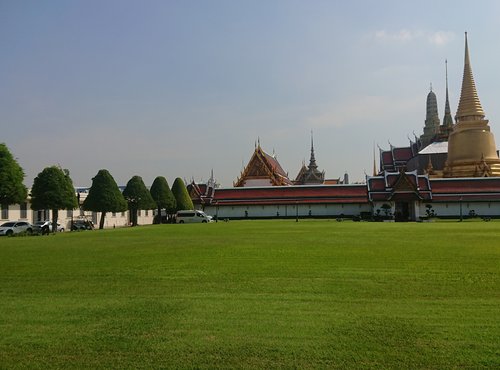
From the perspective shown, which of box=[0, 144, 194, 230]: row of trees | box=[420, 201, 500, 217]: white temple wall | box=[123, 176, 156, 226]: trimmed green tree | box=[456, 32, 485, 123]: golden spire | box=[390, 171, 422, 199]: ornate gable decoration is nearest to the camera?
box=[0, 144, 194, 230]: row of trees

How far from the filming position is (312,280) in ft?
32.4

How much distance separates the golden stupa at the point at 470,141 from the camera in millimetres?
64438

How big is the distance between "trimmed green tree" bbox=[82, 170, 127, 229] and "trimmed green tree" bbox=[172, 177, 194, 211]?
1607 centimetres

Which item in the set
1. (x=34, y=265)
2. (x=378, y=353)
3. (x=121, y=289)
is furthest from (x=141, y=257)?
(x=378, y=353)

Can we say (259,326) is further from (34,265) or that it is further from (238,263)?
(34,265)

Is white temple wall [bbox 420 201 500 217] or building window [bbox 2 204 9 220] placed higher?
building window [bbox 2 204 9 220]

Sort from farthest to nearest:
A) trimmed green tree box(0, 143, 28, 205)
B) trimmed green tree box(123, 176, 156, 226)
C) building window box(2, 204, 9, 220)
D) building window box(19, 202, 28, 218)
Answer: trimmed green tree box(123, 176, 156, 226) < building window box(19, 202, 28, 218) < building window box(2, 204, 9, 220) < trimmed green tree box(0, 143, 28, 205)

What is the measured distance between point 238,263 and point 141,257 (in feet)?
11.7

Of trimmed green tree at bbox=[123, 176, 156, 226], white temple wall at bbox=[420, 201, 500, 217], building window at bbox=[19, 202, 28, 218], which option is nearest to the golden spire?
white temple wall at bbox=[420, 201, 500, 217]

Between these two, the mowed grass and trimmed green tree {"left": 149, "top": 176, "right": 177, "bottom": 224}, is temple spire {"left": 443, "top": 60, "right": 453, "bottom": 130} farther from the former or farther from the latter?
the mowed grass

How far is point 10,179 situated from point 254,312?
101 ft

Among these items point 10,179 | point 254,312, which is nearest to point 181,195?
point 10,179

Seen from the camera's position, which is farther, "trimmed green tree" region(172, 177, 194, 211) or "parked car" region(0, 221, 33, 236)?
"trimmed green tree" region(172, 177, 194, 211)

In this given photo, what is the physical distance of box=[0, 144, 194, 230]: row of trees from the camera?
3278 cm
